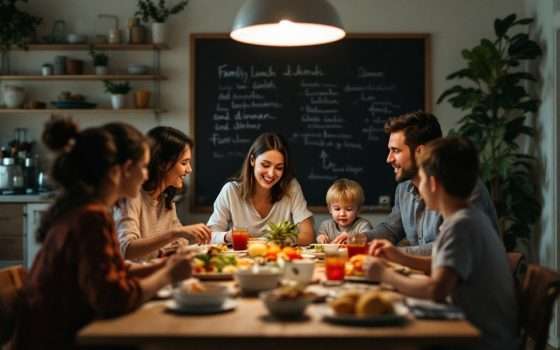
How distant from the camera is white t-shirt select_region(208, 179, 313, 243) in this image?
13.1 feet

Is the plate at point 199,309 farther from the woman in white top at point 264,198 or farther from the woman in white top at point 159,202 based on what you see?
the woman in white top at point 264,198

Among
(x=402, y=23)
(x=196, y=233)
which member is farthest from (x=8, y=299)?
(x=402, y=23)

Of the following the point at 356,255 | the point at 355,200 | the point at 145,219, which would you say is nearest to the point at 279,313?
the point at 356,255

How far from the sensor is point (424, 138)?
11.3 feet

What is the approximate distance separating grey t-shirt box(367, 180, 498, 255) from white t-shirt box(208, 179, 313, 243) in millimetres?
488

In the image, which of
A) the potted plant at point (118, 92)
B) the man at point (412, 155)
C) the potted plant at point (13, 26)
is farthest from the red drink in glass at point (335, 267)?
the potted plant at point (13, 26)

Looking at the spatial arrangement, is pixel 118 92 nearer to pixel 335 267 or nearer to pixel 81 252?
pixel 335 267

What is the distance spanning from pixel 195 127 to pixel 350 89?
112 centimetres

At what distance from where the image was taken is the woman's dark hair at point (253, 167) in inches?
158

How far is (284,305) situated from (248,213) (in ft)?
7.06

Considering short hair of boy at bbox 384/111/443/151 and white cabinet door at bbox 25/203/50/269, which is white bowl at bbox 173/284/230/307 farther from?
white cabinet door at bbox 25/203/50/269

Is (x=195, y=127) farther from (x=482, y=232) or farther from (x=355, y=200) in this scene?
(x=482, y=232)

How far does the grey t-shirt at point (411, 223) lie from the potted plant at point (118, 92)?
2.38 meters

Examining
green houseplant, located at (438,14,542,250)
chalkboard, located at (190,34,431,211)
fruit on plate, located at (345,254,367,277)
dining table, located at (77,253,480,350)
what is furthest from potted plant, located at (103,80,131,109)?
dining table, located at (77,253,480,350)
